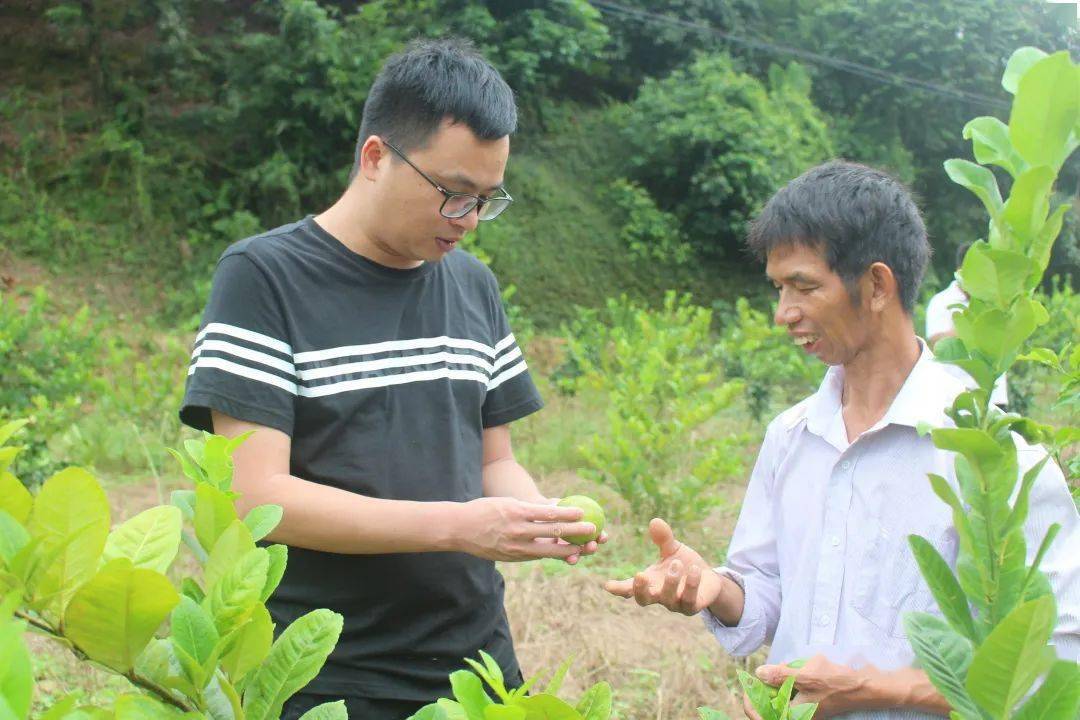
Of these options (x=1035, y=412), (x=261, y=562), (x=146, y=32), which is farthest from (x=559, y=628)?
(x=146, y=32)

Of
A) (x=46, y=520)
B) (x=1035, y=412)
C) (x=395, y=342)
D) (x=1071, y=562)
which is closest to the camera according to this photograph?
(x=46, y=520)

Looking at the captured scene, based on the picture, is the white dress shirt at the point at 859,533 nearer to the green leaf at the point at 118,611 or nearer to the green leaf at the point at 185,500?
the green leaf at the point at 185,500

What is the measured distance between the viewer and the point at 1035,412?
300 inches

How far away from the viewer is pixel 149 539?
779 millimetres

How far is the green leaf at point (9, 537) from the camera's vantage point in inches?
27.0

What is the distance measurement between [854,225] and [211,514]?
1238 millimetres

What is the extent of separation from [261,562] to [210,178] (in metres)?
12.2

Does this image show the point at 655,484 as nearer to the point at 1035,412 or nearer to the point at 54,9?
the point at 1035,412

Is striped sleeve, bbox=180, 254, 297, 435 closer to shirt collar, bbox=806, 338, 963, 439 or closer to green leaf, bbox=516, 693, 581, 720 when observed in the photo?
shirt collar, bbox=806, 338, 963, 439

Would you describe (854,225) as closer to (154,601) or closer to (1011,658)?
(1011,658)

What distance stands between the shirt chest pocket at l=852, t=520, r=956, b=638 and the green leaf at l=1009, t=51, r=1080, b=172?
1.04 m

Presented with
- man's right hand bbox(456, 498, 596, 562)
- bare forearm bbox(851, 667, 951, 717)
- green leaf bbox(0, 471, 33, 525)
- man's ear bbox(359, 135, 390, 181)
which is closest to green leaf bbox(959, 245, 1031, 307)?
green leaf bbox(0, 471, 33, 525)

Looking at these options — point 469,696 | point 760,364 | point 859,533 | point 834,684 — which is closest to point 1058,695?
point 469,696

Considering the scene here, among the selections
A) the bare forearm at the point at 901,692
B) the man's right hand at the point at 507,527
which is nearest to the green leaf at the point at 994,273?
the bare forearm at the point at 901,692
